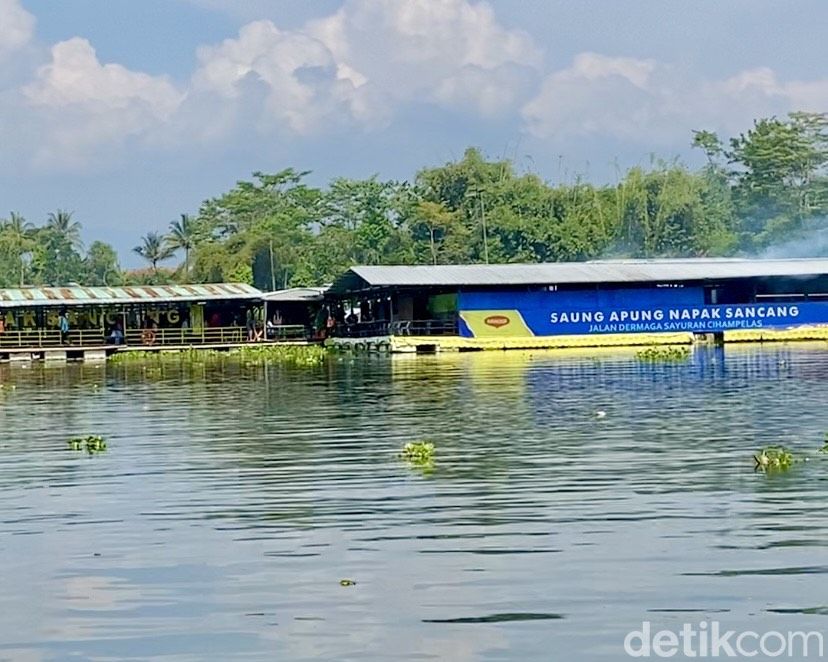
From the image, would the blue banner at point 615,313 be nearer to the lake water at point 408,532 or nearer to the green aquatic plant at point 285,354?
the green aquatic plant at point 285,354

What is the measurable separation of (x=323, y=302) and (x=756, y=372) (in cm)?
3032

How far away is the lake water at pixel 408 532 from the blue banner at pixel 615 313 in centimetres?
2606

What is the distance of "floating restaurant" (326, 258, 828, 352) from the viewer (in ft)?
154

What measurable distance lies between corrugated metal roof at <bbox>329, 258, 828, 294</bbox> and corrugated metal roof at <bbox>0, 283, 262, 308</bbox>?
4.68 meters

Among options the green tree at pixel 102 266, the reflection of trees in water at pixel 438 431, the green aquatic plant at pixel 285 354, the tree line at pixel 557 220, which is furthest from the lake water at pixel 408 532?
the green tree at pixel 102 266

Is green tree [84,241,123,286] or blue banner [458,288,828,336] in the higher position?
green tree [84,241,123,286]

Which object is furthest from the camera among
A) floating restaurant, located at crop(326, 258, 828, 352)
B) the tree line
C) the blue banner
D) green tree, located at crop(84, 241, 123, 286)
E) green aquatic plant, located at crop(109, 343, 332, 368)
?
green tree, located at crop(84, 241, 123, 286)

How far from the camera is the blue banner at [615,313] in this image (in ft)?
157

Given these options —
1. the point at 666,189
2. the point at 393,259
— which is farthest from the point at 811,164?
the point at 393,259

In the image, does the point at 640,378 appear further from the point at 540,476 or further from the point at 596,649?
the point at 596,649

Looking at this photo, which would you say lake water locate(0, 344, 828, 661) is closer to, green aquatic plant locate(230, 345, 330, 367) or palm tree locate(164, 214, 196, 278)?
green aquatic plant locate(230, 345, 330, 367)

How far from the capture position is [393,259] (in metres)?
74.4

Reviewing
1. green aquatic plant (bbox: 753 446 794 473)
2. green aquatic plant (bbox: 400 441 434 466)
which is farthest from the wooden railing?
green aquatic plant (bbox: 753 446 794 473)

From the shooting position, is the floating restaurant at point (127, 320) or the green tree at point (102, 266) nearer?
the floating restaurant at point (127, 320)
